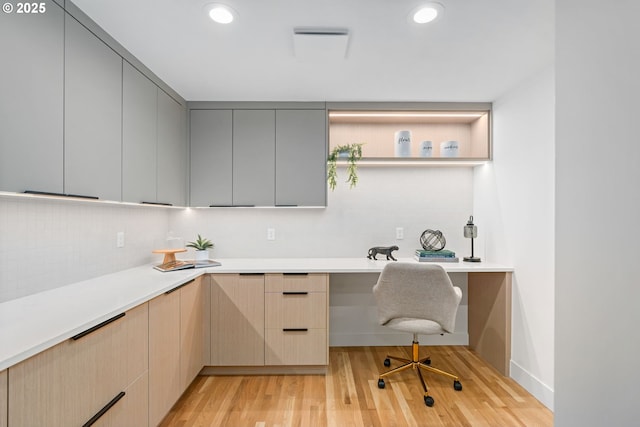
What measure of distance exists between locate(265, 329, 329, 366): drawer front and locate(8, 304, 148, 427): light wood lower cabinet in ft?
3.22

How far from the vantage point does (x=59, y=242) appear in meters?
1.75

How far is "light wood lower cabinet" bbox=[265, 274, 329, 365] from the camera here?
2381 mm

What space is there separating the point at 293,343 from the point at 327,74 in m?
2.10

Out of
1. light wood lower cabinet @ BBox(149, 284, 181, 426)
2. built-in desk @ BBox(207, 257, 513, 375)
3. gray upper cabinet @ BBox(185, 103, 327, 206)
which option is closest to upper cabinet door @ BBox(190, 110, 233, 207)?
gray upper cabinet @ BBox(185, 103, 327, 206)

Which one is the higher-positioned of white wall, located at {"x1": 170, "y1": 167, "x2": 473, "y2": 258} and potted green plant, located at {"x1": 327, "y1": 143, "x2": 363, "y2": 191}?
potted green plant, located at {"x1": 327, "y1": 143, "x2": 363, "y2": 191}

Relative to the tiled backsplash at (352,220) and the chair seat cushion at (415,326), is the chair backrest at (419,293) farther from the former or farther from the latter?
the tiled backsplash at (352,220)

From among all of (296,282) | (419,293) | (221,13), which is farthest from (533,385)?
(221,13)

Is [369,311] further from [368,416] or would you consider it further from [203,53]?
[203,53]

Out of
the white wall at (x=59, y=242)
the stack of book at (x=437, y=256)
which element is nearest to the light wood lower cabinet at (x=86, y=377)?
the white wall at (x=59, y=242)

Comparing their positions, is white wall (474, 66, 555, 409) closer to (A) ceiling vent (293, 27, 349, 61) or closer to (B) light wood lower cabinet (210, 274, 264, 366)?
(A) ceiling vent (293, 27, 349, 61)

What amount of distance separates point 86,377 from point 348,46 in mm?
2126

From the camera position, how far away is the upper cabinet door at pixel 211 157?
9.17ft

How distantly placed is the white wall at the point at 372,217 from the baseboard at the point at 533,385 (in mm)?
1145

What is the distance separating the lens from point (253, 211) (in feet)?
10.0
